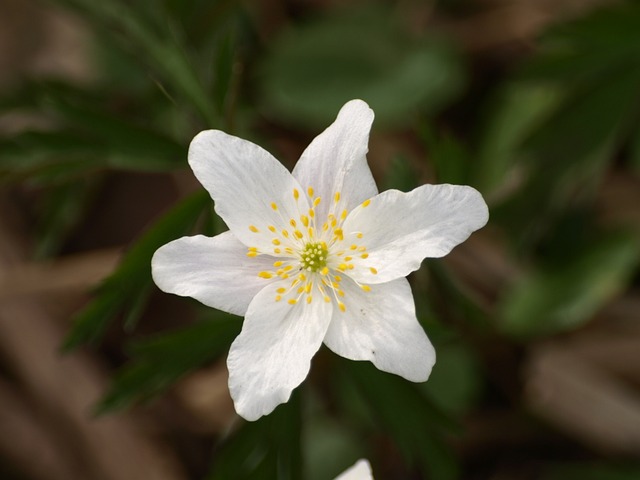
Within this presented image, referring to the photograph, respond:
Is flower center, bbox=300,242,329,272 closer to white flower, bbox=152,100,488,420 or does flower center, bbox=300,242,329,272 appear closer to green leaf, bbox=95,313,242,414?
white flower, bbox=152,100,488,420

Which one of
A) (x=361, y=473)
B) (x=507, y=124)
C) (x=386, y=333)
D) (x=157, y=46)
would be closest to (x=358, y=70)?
(x=507, y=124)

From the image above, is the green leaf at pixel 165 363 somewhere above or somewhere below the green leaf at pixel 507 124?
above

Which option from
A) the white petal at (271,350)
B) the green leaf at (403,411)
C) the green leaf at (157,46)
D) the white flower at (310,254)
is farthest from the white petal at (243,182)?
the green leaf at (403,411)

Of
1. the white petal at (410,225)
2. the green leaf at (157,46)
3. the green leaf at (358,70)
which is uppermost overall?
the green leaf at (157,46)

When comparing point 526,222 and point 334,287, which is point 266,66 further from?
point 334,287

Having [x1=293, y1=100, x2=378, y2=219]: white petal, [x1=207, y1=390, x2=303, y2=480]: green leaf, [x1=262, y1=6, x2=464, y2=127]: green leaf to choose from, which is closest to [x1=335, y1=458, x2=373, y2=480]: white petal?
[x1=207, y1=390, x2=303, y2=480]: green leaf

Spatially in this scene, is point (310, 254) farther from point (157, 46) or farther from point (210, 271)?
point (157, 46)

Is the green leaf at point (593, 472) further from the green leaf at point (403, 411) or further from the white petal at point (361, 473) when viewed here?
the white petal at point (361, 473)
